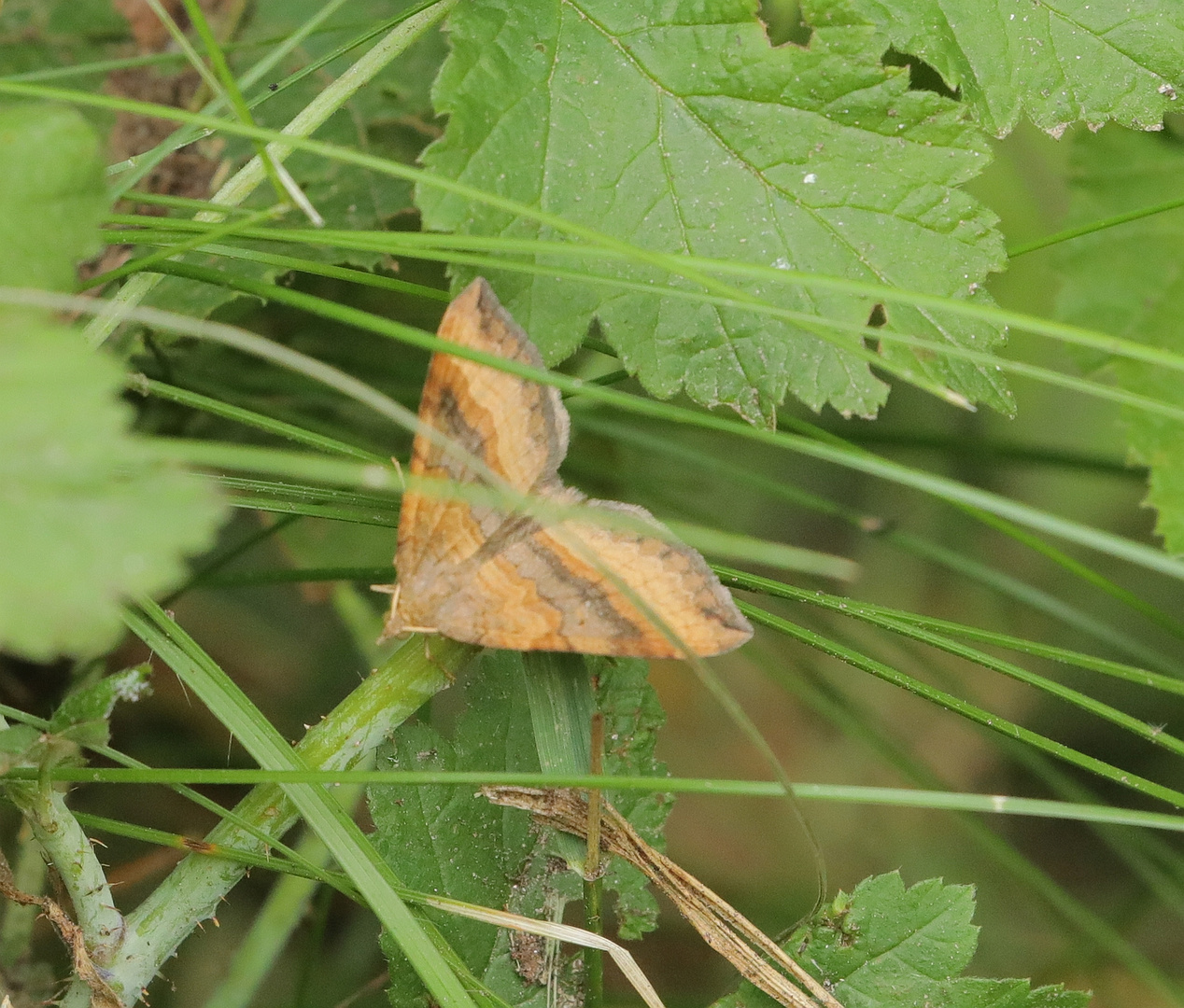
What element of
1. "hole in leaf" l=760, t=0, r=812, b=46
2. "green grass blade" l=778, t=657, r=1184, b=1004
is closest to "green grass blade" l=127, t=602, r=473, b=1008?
"green grass blade" l=778, t=657, r=1184, b=1004

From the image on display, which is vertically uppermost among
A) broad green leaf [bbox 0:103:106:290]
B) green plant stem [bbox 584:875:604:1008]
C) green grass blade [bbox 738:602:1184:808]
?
broad green leaf [bbox 0:103:106:290]

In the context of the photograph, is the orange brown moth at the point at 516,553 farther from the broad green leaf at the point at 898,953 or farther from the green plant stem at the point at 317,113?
the broad green leaf at the point at 898,953

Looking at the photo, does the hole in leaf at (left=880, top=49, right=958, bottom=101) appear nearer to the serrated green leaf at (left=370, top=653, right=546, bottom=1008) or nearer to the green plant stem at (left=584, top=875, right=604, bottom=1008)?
the serrated green leaf at (left=370, top=653, right=546, bottom=1008)

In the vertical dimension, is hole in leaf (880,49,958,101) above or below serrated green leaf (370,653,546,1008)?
above

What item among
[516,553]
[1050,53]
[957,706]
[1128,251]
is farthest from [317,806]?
[1128,251]

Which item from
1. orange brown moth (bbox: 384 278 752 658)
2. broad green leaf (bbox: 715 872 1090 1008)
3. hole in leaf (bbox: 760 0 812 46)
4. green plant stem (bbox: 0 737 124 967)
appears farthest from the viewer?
hole in leaf (bbox: 760 0 812 46)

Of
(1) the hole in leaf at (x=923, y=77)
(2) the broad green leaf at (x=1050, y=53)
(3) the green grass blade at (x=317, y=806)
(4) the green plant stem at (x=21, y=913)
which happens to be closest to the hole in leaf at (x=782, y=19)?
(1) the hole in leaf at (x=923, y=77)

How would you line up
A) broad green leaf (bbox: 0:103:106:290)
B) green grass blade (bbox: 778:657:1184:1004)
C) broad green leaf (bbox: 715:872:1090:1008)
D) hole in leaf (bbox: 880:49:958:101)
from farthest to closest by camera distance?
green grass blade (bbox: 778:657:1184:1004) → hole in leaf (bbox: 880:49:958:101) → broad green leaf (bbox: 715:872:1090:1008) → broad green leaf (bbox: 0:103:106:290)

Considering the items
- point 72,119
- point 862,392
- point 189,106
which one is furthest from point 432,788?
point 189,106

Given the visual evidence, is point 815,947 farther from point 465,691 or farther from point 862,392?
point 862,392
